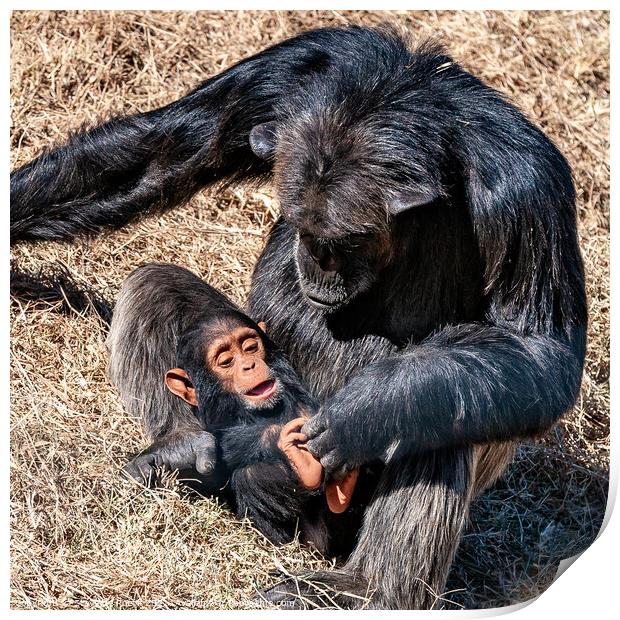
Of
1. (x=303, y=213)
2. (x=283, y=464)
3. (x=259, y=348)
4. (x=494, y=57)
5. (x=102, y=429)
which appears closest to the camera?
(x=303, y=213)

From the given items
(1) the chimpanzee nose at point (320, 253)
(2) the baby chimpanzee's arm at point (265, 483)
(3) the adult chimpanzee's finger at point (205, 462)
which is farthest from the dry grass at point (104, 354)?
(1) the chimpanzee nose at point (320, 253)

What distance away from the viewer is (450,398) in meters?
4.55

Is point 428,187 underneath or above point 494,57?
above

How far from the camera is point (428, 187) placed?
181 inches

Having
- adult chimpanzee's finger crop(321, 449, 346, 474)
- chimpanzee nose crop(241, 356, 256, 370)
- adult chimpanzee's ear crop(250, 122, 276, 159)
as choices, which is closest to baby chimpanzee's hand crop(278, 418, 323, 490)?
adult chimpanzee's finger crop(321, 449, 346, 474)

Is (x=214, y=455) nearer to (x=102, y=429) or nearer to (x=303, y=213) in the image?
(x=102, y=429)

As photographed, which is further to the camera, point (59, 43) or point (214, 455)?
point (59, 43)

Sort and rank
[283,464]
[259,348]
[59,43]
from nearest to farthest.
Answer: [283,464], [259,348], [59,43]

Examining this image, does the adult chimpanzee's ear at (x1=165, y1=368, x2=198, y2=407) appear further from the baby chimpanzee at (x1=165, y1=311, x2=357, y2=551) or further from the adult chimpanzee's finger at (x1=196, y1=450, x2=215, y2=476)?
the adult chimpanzee's finger at (x1=196, y1=450, x2=215, y2=476)

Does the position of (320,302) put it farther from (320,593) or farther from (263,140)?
(320,593)

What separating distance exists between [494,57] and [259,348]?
13.6 ft

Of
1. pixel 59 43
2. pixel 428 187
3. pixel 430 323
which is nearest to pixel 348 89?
pixel 428 187

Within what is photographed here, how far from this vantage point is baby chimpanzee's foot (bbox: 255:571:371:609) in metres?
4.80

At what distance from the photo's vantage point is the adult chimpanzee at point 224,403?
5082 millimetres
